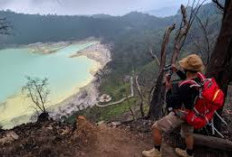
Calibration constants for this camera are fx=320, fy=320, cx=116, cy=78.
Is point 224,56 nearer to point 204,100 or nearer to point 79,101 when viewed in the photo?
point 204,100

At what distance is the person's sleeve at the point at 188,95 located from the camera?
4848mm

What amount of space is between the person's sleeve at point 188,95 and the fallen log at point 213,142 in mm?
1421

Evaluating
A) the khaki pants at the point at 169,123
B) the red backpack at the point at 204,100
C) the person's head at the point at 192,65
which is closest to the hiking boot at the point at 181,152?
the khaki pants at the point at 169,123

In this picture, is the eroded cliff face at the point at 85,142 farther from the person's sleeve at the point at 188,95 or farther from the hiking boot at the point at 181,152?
the person's sleeve at the point at 188,95

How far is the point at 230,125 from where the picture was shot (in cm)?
798

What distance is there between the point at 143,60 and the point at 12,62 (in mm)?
61999

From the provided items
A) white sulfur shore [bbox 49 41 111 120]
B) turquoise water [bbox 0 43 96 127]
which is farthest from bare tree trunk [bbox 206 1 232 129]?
turquoise water [bbox 0 43 96 127]

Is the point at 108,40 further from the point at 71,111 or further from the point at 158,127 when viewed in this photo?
the point at 158,127

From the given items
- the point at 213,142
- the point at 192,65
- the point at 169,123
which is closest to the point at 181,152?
the point at 213,142

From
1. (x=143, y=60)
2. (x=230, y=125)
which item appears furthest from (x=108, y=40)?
(x=230, y=125)

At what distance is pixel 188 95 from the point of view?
4.89 metres

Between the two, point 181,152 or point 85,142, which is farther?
point 85,142

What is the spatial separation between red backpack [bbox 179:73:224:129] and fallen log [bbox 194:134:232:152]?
3.17ft

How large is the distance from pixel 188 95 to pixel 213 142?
1.85 meters
